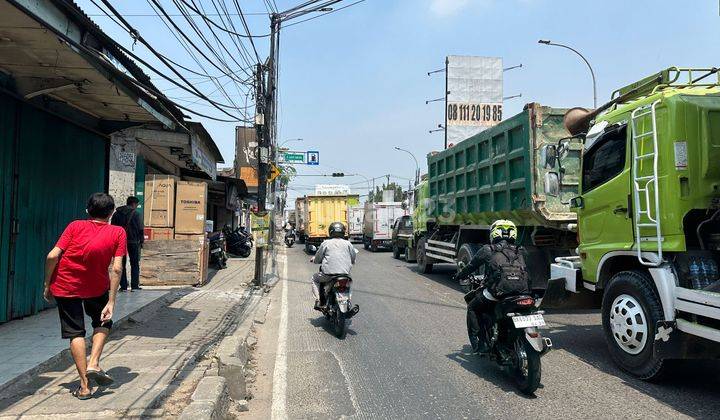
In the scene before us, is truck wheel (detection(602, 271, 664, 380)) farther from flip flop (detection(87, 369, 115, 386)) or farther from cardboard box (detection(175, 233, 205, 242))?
cardboard box (detection(175, 233, 205, 242))

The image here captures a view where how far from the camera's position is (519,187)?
848 centimetres

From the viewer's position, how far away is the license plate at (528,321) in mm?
4418

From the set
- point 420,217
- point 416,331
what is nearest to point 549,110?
Answer: point 416,331

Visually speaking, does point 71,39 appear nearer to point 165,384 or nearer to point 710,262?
point 165,384

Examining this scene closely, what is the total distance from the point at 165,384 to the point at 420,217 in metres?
11.9

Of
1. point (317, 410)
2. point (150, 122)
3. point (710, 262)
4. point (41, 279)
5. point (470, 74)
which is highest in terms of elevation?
point (470, 74)

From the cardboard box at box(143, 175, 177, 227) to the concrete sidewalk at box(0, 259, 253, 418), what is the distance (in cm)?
267

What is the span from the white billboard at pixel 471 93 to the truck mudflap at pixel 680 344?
2295 centimetres

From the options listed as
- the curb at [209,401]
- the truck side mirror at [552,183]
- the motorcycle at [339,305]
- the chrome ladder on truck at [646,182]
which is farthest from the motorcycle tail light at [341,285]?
the chrome ladder on truck at [646,182]

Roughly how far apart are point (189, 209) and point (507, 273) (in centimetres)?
824

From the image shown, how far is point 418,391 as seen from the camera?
4602mm

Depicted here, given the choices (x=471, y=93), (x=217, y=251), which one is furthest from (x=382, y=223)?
(x=217, y=251)

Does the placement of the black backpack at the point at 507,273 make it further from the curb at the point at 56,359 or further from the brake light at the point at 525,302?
the curb at the point at 56,359

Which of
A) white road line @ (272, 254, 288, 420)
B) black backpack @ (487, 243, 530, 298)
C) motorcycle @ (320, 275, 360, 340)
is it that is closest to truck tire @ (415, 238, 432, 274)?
white road line @ (272, 254, 288, 420)
